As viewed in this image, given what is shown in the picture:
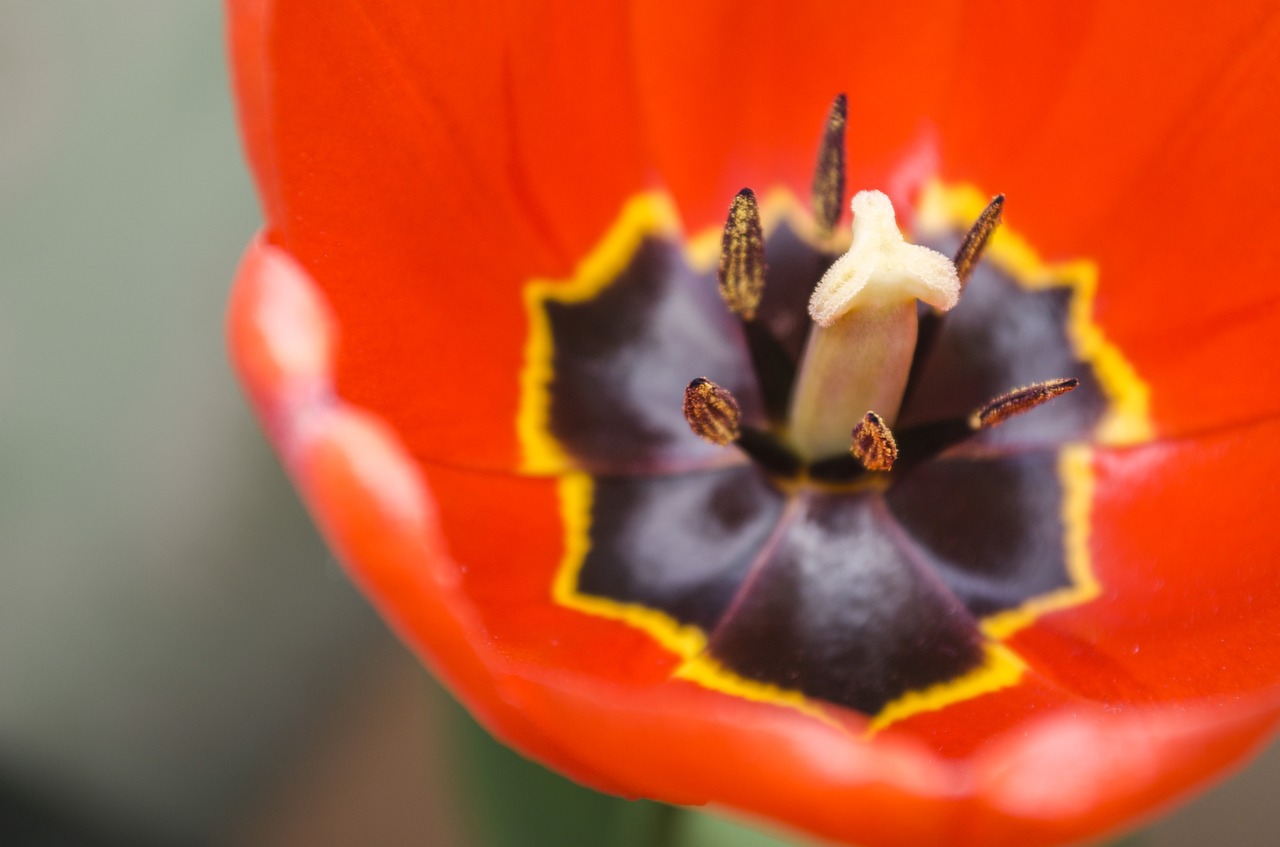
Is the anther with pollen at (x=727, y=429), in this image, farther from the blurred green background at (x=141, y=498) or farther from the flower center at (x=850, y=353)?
the blurred green background at (x=141, y=498)

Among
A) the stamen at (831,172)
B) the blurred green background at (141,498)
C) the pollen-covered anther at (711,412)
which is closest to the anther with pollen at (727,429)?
the pollen-covered anther at (711,412)

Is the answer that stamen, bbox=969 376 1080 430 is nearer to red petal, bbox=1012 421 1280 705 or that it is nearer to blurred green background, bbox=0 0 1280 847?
red petal, bbox=1012 421 1280 705

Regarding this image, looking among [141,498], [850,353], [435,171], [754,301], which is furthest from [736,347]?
[141,498]

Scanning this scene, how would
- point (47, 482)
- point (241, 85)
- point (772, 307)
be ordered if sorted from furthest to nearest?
1. point (47, 482)
2. point (772, 307)
3. point (241, 85)

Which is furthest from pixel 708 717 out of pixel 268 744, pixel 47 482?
pixel 268 744

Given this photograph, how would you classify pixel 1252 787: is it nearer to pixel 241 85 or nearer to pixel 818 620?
pixel 818 620

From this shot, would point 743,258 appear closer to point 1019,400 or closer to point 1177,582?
point 1019,400
